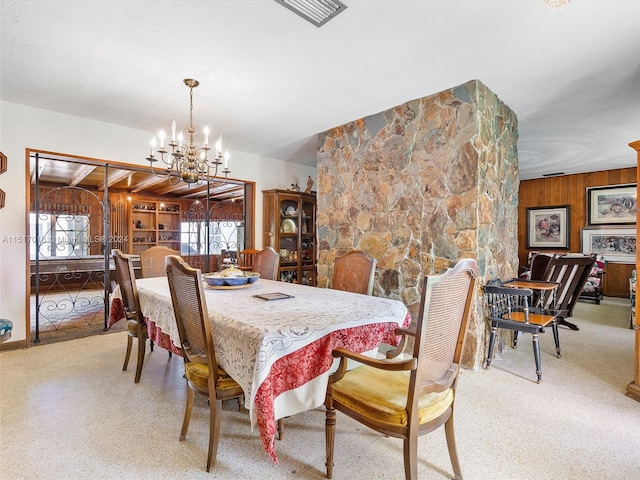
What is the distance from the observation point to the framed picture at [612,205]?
20.6 feet

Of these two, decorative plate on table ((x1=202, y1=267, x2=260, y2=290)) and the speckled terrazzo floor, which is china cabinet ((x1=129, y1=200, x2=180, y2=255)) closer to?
the speckled terrazzo floor

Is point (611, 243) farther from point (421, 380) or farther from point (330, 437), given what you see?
point (330, 437)

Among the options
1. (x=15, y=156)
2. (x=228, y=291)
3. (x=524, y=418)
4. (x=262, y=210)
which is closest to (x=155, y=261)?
(x=228, y=291)

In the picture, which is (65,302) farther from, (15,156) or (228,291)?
(228,291)

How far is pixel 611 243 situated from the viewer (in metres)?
6.49

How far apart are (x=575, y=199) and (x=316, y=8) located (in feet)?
23.8

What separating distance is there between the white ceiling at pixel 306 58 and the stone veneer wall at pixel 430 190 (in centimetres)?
21

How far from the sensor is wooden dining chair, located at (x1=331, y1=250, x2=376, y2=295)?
2.64 meters

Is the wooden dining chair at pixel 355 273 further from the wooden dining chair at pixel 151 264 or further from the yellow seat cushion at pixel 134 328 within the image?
the wooden dining chair at pixel 151 264

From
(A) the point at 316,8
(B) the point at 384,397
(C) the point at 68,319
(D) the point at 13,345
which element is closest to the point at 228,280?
(B) the point at 384,397

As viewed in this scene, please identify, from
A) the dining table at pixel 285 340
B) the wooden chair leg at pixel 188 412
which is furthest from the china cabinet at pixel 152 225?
the wooden chair leg at pixel 188 412

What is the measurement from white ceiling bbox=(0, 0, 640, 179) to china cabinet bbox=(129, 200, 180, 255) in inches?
174

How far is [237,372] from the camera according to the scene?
1527 mm

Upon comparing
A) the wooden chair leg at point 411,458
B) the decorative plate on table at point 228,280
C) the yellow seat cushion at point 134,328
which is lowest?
the wooden chair leg at point 411,458
